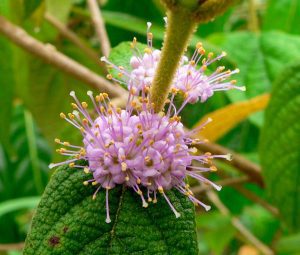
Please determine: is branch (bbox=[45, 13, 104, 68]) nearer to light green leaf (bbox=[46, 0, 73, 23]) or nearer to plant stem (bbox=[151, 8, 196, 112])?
light green leaf (bbox=[46, 0, 73, 23])

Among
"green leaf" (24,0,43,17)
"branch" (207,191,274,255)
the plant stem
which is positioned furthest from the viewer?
"branch" (207,191,274,255)

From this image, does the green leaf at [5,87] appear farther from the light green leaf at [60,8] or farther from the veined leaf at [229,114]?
the veined leaf at [229,114]

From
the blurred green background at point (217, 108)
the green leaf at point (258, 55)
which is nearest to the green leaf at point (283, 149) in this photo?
the blurred green background at point (217, 108)

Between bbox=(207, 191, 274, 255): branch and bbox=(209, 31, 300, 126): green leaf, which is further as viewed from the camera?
bbox=(207, 191, 274, 255): branch

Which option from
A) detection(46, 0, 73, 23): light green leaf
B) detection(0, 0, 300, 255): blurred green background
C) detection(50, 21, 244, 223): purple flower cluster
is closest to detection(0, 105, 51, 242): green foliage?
detection(0, 0, 300, 255): blurred green background

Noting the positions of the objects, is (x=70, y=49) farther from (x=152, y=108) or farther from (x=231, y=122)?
(x=152, y=108)

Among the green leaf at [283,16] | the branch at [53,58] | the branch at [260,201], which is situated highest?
the green leaf at [283,16]
